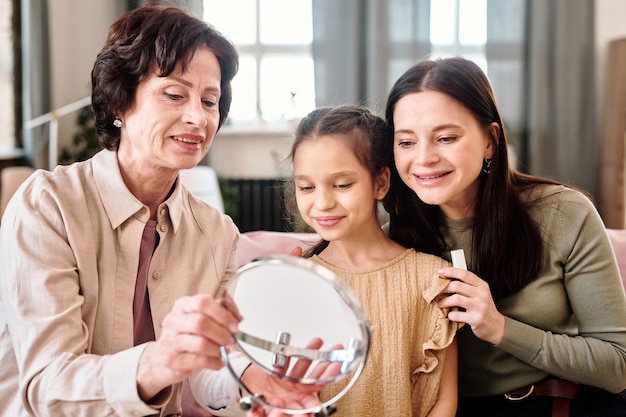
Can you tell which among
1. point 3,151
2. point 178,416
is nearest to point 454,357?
point 178,416

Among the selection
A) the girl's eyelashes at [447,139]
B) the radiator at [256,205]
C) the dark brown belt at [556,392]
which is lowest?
the radiator at [256,205]

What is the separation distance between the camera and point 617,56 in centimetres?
529

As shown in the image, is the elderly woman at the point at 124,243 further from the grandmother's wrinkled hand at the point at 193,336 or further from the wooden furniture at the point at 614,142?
the wooden furniture at the point at 614,142

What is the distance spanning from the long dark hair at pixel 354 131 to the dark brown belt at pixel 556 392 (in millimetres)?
514

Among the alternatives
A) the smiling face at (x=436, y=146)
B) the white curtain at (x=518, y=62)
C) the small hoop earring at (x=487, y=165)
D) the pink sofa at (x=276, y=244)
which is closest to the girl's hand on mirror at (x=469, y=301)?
the smiling face at (x=436, y=146)

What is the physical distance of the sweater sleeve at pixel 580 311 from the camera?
57.0 inches

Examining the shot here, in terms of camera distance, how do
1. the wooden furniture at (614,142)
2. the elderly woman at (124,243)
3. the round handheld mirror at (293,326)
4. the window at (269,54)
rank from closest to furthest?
the round handheld mirror at (293,326), the elderly woman at (124,243), the wooden furniture at (614,142), the window at (269,54)

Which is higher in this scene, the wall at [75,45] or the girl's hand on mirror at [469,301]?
the wall at [75,45]

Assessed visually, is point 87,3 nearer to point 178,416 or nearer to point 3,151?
point 3,151

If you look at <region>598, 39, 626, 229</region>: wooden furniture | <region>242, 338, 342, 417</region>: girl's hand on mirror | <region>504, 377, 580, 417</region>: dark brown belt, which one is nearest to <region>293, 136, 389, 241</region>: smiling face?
<region>242, 338, 342, 417</region>: girl's hand on mirror

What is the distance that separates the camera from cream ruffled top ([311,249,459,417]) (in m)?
1.39

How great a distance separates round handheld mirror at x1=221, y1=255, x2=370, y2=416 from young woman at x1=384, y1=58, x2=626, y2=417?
0.41 metres

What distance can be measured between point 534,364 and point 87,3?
476 cm

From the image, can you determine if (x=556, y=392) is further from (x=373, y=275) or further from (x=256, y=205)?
(x=256, y=205)
